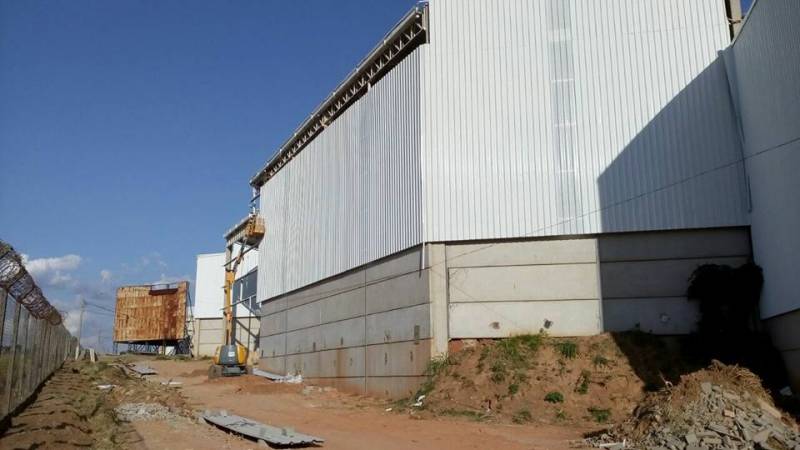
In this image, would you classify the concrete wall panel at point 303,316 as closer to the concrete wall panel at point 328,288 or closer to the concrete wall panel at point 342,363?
the concrete wall panel at point 328,288

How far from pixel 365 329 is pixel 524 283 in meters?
8.73

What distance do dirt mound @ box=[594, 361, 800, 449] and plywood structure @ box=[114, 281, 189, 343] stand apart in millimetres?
54558

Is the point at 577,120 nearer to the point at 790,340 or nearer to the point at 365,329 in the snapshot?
the point at 790,340

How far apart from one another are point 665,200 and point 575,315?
5.54 meters

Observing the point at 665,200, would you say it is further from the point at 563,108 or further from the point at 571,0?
the point at 571,0

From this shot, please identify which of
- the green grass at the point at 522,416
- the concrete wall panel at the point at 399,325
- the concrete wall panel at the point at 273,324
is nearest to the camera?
the green grass at the point at 522,416

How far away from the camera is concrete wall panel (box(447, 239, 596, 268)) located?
25.7 metres

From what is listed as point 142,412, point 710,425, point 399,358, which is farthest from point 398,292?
point 710,425

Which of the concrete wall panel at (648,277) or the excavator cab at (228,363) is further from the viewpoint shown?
the excavator cab at (228,363)

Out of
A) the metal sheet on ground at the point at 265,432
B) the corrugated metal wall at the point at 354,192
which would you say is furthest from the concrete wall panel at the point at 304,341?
the metal sheet on ground at the point at 265,432

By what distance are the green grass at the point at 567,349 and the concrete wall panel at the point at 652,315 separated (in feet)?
5.42

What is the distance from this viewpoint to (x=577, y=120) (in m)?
26.8

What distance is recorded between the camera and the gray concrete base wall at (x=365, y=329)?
27406 millimetres

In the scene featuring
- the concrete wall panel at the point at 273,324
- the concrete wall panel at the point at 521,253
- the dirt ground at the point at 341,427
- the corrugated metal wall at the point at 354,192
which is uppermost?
the corrugated metal wall at the point at 354,192
